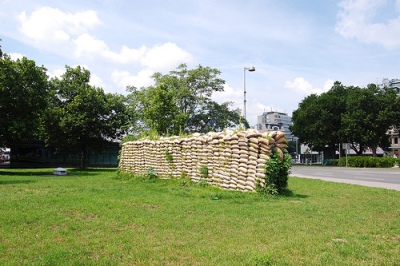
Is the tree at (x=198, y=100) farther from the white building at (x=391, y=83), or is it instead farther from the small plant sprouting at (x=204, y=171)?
the white building at (x=391, y=83)

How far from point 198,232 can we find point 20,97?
23206 mm

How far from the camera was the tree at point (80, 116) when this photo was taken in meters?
32.8

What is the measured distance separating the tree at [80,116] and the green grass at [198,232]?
80.5 feet

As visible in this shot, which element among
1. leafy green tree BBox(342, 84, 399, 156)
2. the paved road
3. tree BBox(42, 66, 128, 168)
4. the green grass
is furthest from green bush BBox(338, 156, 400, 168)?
the green grass

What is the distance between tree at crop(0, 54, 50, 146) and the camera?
24.5 m

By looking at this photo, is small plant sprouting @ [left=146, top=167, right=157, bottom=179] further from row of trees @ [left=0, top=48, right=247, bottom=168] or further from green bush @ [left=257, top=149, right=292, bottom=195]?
green bush @ [left=257, top=149, right=292, bottom=195]

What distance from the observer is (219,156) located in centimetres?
1233

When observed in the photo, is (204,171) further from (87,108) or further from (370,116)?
(370,116)

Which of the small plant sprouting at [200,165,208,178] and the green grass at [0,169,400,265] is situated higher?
the small plant sprouting at [200,165,208,178]

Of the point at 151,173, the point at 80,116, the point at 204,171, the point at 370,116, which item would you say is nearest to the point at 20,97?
the point at 80,116

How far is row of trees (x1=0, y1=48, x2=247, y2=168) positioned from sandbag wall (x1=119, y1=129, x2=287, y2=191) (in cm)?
259

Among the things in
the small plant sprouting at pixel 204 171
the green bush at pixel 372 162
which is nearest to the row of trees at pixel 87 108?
the small plant sprouting at pixel 204 171

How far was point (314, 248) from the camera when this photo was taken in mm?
4844

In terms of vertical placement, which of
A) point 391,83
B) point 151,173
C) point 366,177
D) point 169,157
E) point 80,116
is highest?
point 391,83
